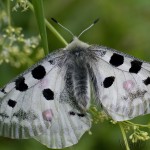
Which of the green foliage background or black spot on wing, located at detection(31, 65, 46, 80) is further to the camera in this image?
the green foliage background

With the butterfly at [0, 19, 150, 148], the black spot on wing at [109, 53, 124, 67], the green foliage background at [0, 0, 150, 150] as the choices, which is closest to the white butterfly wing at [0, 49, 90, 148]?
the butterfly at [0, 19, 150, 148]

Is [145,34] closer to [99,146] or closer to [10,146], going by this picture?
[99,146]

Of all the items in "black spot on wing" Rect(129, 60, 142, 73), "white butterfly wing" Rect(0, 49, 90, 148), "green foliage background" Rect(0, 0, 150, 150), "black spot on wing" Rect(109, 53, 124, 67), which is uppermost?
"green foliage background" Rect(0, 0, 150, 150)

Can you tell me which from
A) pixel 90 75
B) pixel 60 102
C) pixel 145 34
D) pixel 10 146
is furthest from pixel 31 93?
pixel 145 34

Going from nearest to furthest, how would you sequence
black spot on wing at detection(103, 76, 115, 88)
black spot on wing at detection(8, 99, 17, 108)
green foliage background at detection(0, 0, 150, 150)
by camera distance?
black spot on wing at detection(8, 99, 17, 108), black spot on wing at detection(103, 76, 115, 88), green foliage background at detection(0, 0, 150, 150)

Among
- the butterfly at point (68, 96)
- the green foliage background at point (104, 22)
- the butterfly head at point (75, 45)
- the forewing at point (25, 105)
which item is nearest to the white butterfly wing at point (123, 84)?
the butterfly at point (68, 96)

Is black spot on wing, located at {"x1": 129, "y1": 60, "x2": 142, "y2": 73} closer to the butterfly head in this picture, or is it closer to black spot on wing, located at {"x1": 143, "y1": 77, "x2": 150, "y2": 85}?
black spot on wing, located at {"x1": 143, "y1": 77, "x2": 150, "y2": 85}

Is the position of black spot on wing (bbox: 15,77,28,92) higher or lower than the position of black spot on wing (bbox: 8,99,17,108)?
higher

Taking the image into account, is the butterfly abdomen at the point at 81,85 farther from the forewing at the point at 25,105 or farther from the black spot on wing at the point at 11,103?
the black spot on wing at the point at 11,103
